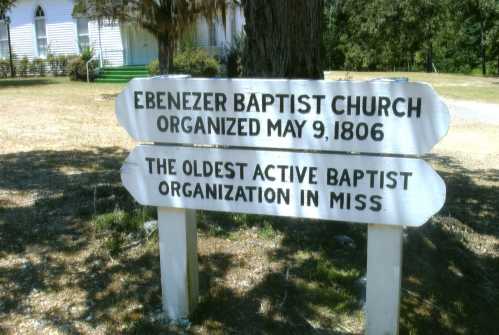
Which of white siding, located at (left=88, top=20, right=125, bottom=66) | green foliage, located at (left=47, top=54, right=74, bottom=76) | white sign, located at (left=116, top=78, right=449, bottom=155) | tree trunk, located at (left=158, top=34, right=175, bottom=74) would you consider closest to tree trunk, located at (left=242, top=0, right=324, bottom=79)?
white sign, located at (left=116, top=78, right=449, bottom=155)

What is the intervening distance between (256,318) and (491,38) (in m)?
35.9

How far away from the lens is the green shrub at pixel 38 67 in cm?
2705

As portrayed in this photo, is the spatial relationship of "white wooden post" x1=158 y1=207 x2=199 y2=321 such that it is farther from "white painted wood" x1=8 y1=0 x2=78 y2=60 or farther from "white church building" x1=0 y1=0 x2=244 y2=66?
"white painted wood" x1=8 y1=0 x2=78 y2=60

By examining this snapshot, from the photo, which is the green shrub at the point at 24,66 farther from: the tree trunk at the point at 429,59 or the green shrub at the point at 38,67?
the tree trunk at the point at 429,59

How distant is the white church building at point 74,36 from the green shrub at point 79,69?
1128mm

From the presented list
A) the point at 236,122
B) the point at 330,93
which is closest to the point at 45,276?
the point at 236,122

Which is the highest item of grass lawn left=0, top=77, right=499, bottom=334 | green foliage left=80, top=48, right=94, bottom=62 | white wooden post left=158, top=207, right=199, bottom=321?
green foliage left=80, top=48, right=94, bottom=62

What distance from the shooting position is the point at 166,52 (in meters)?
14.1

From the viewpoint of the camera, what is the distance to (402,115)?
273 centimetres

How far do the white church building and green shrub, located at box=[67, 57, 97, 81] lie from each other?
3.70ft

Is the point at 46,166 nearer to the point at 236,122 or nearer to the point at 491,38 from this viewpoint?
the point at 236,122

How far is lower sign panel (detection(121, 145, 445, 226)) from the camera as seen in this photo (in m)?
2.79

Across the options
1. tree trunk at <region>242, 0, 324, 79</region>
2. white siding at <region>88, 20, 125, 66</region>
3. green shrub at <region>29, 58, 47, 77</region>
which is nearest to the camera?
tree trunk at <region>242, 0, 324, 79</region>

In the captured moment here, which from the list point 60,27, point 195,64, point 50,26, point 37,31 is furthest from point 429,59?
point 37,31
